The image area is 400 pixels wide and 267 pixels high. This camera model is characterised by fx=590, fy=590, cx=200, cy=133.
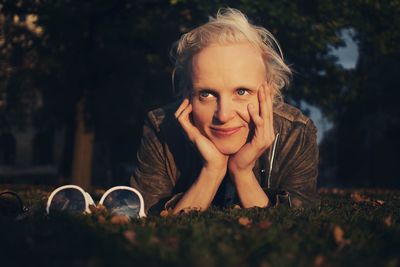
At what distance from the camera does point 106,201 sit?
4578 millimetres

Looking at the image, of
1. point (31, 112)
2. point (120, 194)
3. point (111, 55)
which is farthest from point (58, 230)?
point (31, 112)

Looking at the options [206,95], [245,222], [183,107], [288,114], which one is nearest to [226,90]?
[206,95]

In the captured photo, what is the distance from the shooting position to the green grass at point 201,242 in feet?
8.48

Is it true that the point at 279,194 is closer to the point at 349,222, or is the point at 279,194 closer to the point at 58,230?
the point at 349,222

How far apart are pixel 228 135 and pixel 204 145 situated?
21cm

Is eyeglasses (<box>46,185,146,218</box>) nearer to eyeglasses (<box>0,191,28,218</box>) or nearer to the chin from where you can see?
eyeglasses (<box>0,191,28,218</box>)

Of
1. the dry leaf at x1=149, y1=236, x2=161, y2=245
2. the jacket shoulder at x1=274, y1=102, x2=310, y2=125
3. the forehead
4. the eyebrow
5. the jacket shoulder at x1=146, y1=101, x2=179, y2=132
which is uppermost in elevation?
the forehead

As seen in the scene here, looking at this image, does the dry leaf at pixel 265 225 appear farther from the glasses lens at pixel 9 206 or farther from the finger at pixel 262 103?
the glasses lens at pixel 9 206

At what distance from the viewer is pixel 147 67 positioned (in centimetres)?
1958

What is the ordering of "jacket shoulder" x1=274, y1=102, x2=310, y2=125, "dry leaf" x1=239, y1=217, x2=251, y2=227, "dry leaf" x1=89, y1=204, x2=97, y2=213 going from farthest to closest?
"jacket shoulder" x1=274, y1=102, x2=310, y2=125 < "dry leaf" x1=89, y1=204, x2=97, y2=213 < "dry leaf" x1=239, y1=217, x2=251, y2=227

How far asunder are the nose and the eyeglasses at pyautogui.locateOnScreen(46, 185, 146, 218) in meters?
0.87

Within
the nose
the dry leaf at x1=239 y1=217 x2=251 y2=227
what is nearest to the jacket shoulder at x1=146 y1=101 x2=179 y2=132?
the nose

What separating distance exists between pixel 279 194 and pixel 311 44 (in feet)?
34.8

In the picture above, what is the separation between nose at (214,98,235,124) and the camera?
4629mm
